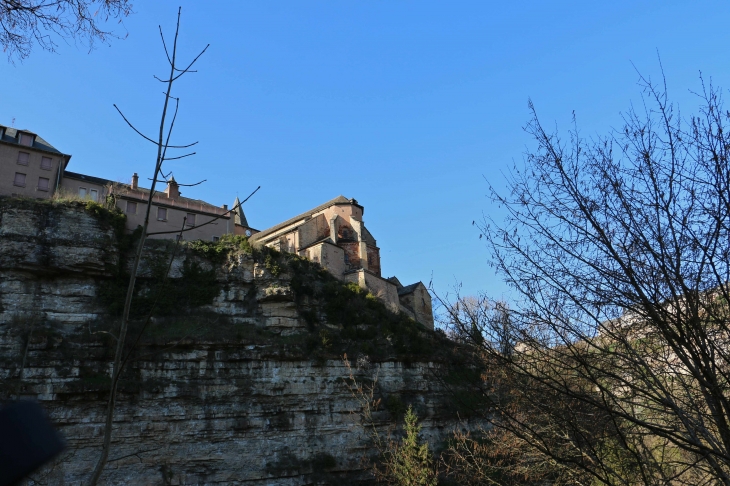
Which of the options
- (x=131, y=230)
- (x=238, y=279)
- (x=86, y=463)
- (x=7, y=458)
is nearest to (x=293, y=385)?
(x=238, y=279)

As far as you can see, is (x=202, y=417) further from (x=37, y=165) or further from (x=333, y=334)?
(x=37, y=165)

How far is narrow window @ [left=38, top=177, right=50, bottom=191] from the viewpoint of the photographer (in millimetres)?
33097

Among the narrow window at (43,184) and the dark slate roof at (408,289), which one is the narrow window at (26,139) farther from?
the dark slate roof at (408,289)

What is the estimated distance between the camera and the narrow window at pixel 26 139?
33.4 metres

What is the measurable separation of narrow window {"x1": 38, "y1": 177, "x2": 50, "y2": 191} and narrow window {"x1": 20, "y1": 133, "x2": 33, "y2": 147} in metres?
2.20

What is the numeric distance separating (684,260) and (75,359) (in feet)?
81.8

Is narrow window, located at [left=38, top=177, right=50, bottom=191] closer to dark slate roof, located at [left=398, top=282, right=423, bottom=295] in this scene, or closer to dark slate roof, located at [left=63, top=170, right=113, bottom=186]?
dark slate roof, located at [left=63, top=170, right=113, bottom=186]

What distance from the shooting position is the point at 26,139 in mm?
33656

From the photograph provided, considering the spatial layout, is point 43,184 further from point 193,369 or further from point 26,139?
point 193,369

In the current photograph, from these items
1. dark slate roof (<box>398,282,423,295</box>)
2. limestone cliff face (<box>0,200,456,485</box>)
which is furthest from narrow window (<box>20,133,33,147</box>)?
dark slate roof (<box>398,282,423,295</box>)

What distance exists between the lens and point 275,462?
25.0 meters

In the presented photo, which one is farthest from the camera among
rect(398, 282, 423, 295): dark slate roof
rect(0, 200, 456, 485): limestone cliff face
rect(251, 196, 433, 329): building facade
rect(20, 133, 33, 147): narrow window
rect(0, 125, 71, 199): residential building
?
rect(398, 282, 423, 295): dark slate roof

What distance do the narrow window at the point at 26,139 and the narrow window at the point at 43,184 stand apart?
220cm

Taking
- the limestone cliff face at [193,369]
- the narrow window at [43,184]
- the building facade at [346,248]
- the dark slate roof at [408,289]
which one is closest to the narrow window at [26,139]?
the narrow window at [43,184]
